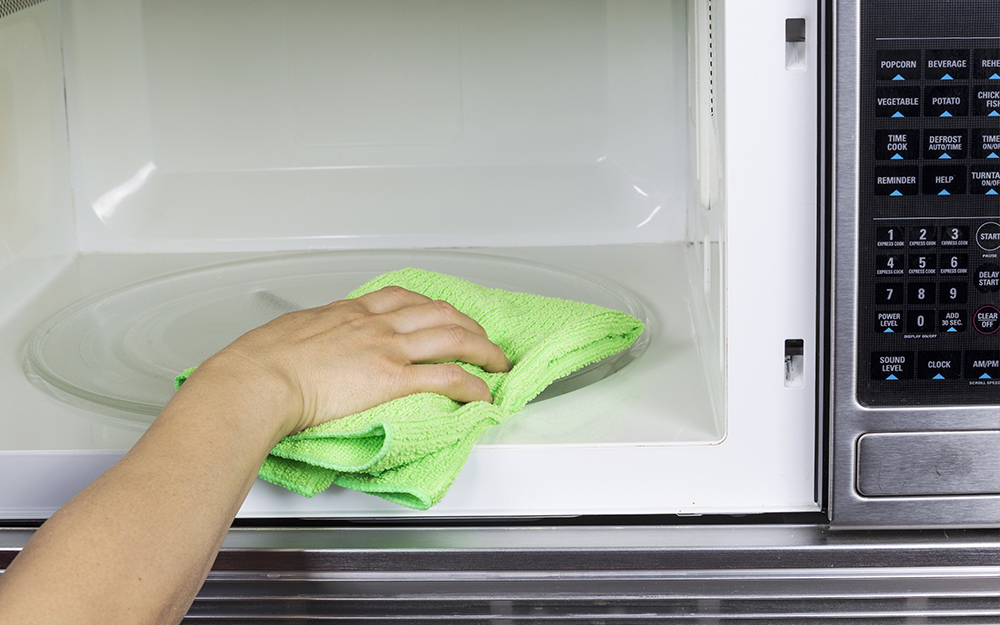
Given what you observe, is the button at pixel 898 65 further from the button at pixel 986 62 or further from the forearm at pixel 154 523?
the forearm at pixel 154 523

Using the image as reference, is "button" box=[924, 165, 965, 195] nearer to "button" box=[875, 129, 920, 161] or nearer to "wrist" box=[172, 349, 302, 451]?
"button" box=[875, 129, 920, 161]

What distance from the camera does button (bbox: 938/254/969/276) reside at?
583 millimetres

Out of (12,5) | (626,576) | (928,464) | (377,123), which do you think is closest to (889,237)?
(928,464)

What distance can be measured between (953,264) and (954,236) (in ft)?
0.06

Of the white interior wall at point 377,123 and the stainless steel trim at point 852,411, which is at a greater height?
the white interior wall at point 377,123

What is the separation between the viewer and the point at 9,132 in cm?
96

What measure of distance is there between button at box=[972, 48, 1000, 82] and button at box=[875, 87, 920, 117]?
0.12 ft

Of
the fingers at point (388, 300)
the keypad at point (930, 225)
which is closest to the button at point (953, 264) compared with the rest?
the keypad at point (930, 225)

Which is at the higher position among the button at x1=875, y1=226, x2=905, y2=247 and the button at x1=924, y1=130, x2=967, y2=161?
the button at x1=924, y1=130, x2=967, y2=161

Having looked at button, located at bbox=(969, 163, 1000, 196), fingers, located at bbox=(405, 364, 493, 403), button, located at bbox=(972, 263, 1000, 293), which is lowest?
fingers, located at bbox=(405, 364, 493, 403)

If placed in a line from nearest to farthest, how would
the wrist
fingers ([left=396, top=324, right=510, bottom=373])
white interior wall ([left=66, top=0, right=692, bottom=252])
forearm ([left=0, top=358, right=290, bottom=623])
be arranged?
1. forearm ([left=0, top=358, right=290, bottom=623])
2. the wrist
3. fingers ([left=396, top=324, right=510, bottom=373])
4. white interior wall ([left=66, top=0, right=692, bottom=252])

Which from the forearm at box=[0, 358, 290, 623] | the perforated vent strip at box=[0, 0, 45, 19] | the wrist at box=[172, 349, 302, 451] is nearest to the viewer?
the forearm at box=[0, 358, 290, 623]

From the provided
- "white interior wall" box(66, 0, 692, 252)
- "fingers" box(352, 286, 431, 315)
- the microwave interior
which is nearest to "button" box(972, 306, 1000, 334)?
the microwave interior

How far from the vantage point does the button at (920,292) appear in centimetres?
59
